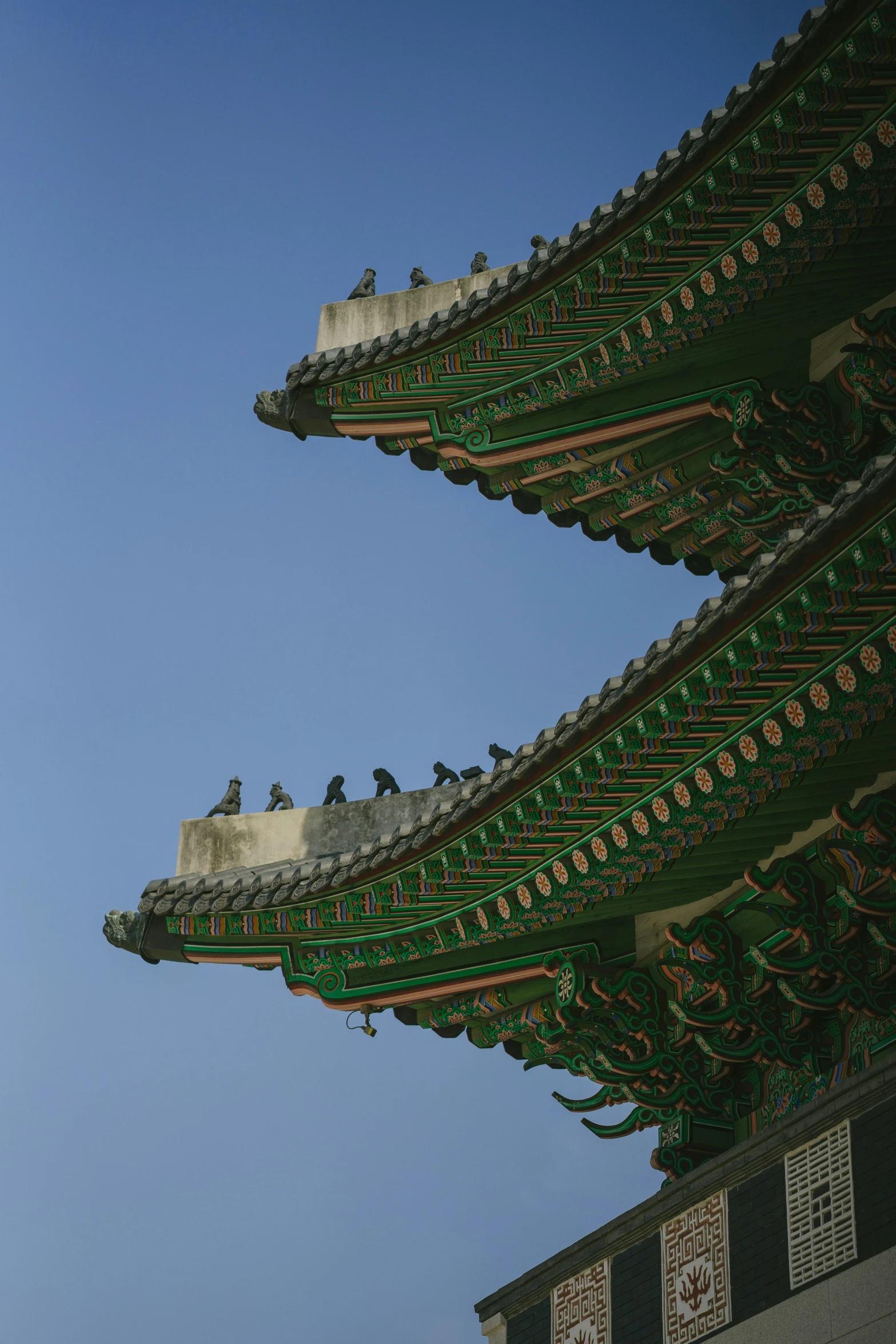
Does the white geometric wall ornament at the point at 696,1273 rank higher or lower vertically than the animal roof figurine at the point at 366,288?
lower

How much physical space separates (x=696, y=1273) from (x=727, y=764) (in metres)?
2.47

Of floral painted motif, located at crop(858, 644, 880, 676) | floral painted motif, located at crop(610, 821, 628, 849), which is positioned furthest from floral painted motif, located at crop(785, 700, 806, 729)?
floral painted motif, located at crop(610, 821, 628, 849)

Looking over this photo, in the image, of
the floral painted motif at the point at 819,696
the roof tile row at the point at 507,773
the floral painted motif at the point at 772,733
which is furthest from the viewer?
the floral painted motif at the point at 772,733

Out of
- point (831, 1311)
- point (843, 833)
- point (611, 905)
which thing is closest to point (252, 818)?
point (611, 905)

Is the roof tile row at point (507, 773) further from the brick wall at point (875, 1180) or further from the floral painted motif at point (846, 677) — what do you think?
the brick wall at point (875, 1180)

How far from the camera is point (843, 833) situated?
9.49m

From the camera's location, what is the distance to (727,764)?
374 inches

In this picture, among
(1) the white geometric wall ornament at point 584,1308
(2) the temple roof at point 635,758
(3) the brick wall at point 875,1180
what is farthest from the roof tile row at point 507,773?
(1) the white geometric wall ornament at point 584,1308

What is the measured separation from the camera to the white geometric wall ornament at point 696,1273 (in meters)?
9.31

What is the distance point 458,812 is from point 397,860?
2.42 feet

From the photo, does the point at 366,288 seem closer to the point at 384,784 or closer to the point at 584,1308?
the point at 384,784

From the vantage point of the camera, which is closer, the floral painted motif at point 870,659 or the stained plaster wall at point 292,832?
the floral painted motif at point 870,659

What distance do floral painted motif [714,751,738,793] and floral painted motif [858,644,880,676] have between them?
41.7 inches

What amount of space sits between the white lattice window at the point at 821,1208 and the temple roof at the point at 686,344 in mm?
4447
